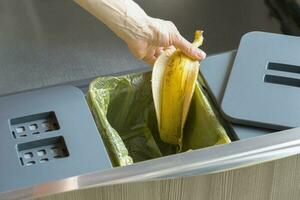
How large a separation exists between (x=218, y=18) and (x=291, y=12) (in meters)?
0.16

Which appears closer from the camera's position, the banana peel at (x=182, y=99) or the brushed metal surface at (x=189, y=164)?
the brushed metal surface at (x=189, y=164)

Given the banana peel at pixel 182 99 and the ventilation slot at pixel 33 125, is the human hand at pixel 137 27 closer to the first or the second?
the banana peel at pixel 182 99

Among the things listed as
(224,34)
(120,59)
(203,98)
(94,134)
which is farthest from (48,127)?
(224,34)

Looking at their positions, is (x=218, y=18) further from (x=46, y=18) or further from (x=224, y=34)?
(x=46, y=18)

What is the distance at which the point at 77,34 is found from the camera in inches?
51.9

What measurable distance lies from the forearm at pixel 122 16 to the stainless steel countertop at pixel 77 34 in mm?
420

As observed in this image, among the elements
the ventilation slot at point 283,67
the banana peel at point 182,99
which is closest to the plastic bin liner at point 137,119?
the banana peel at point 182,99

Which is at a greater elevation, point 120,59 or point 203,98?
point 203,98

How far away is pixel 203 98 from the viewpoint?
839 mm

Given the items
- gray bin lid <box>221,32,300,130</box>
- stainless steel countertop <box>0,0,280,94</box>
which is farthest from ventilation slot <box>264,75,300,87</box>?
stainless steel countertop <box>0,0,280,94</box>

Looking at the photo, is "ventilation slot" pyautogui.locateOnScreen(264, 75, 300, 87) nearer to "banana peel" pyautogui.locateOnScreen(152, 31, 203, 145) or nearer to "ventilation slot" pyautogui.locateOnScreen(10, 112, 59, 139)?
"banana peel" pyautogui.locateOnScreen(152, 31, 203, 145)

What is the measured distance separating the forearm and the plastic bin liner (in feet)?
0.29

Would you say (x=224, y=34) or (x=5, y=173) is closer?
(x=5, y=173)

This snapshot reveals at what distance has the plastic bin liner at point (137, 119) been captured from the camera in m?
0.80
